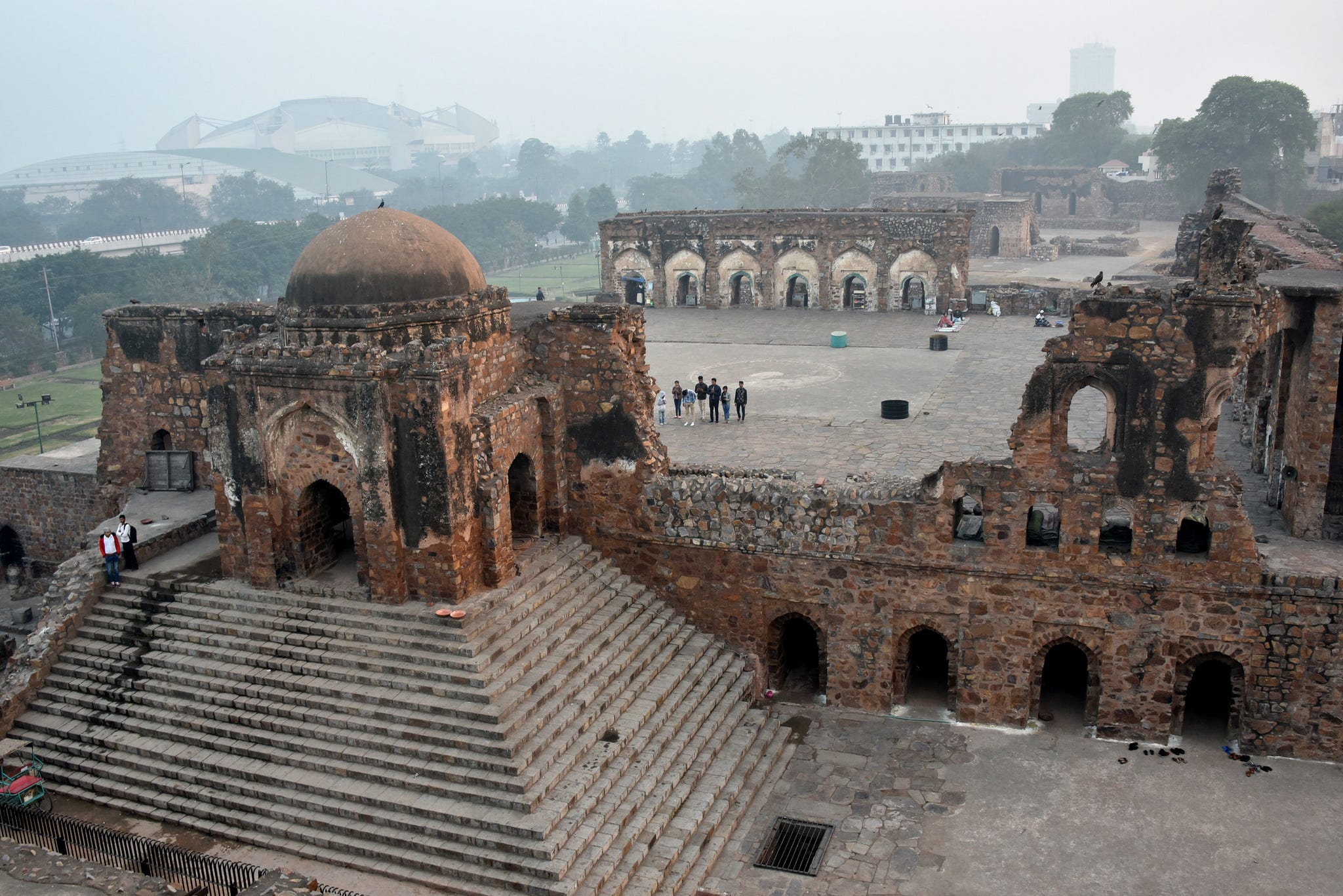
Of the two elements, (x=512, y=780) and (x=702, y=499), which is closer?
(x=512, y=780)

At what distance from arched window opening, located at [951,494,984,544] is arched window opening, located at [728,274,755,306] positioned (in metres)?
19.0

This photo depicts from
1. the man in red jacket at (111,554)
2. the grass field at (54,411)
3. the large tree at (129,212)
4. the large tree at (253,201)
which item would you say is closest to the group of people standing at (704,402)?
the man in red jacket at (111,554)

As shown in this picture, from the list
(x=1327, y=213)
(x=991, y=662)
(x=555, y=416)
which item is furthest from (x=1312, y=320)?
(x=1327, y=213)

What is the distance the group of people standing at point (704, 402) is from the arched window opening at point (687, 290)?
12.6 m

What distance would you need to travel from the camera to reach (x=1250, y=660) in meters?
13.6

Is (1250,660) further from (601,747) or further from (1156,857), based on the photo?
(601,747)

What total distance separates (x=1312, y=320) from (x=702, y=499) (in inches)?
308

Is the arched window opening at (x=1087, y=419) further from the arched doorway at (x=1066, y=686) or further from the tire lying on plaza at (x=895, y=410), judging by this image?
the arched doorway at (x=1066, y=686)

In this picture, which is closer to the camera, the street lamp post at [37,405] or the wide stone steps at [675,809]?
the wide stone steps at [675,809]

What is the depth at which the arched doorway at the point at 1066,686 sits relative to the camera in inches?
569

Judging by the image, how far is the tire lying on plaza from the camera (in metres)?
20.3

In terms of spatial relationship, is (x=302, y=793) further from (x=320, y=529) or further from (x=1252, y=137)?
(x=1252, y=137)

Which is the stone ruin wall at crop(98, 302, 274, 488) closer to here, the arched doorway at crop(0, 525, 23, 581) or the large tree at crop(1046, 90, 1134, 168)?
the arched doorway at crop(0, 525, 23, 581)

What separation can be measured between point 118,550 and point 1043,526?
11.8 meters
